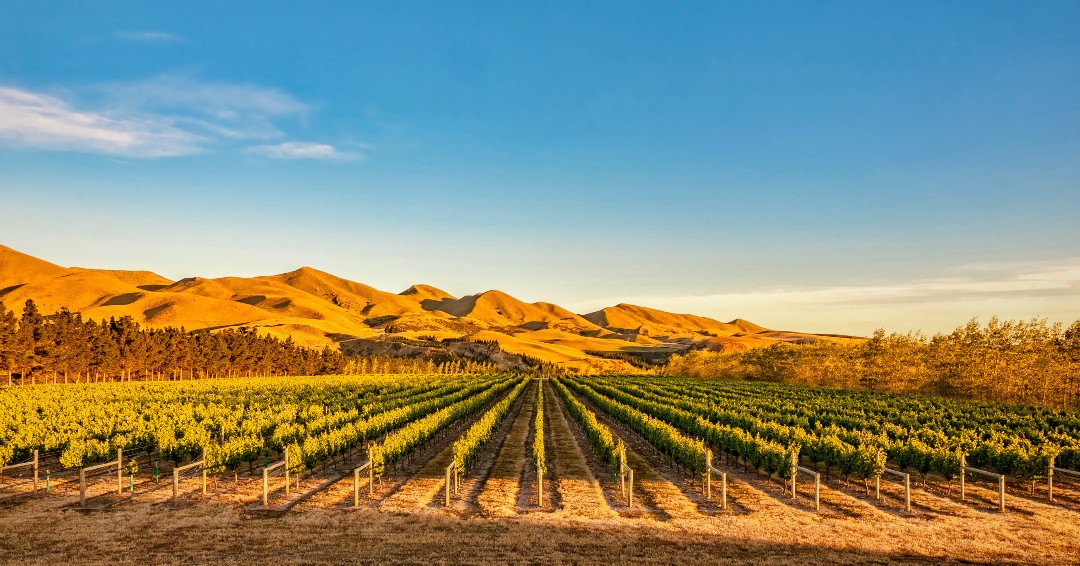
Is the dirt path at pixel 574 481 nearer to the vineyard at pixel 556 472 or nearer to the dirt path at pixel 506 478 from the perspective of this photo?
the vineyard at pixel 556 472

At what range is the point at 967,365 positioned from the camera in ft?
222

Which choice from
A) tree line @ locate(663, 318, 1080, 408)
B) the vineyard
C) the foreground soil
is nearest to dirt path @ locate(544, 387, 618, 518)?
the vineyard

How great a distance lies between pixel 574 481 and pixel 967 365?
6231 centimetres

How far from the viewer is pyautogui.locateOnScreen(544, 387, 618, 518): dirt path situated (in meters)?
19.7

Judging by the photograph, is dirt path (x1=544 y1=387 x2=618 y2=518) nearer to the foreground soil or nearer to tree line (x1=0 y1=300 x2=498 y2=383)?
the foreground soil

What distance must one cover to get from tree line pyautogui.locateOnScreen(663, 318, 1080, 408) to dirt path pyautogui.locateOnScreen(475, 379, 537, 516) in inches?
2061

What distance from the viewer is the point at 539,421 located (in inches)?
1415

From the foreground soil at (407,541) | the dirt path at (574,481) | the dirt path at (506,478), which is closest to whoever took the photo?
the foreground soil at (407,541)

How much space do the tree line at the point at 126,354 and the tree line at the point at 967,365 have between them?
100173 mm

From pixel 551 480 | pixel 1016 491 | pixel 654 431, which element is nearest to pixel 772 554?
pixel 551 480

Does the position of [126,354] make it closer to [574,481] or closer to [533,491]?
[574,481]

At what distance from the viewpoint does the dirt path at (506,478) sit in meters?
19.9

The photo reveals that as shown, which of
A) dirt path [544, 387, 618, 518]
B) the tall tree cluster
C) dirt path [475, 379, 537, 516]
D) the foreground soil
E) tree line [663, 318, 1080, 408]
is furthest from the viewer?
the tall tree cluster

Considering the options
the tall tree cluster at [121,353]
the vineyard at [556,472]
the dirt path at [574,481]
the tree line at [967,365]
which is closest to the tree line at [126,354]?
the tall tree cluster at [121,353]
